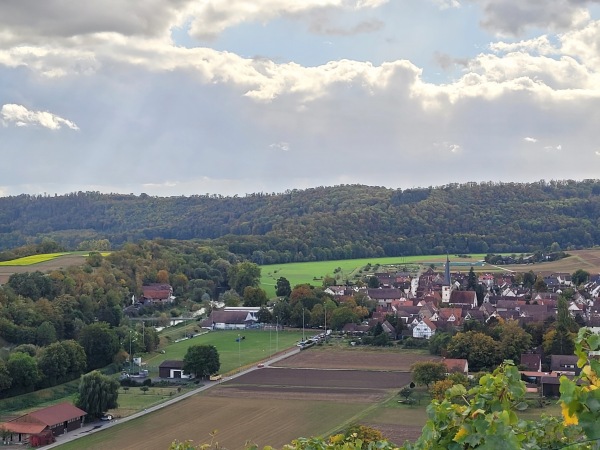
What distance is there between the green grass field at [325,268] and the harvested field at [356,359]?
90.0ft

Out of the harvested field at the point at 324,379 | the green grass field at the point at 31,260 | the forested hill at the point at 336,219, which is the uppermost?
the forested hill at the point at 336,219

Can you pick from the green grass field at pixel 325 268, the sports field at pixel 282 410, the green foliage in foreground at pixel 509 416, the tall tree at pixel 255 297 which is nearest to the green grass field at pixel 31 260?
Answer: the tall tree at pixel 255 297

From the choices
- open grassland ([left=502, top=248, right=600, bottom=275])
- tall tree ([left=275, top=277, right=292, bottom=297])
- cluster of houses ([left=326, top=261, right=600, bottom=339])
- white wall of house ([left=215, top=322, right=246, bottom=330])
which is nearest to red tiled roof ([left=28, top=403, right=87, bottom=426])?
cluster of houses ([left=326, top=261, right=600, bottom=339])

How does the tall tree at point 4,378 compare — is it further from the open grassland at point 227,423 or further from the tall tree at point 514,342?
the tall tree at point 514,342

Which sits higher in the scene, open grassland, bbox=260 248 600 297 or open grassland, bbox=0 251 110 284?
open grassland, bbox=0 251 110 284

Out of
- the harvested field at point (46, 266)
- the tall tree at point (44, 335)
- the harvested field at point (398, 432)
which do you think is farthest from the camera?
the harvested field at point (46, 266)

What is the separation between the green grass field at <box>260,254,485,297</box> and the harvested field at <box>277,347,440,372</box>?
27422 millimetres

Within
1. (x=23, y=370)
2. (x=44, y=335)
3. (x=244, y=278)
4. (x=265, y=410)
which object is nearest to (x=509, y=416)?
(x=265, y=410)

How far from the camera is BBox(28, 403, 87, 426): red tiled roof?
31.3 metres

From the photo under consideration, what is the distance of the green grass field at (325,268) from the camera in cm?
8388

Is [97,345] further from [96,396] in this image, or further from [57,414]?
[57,414]

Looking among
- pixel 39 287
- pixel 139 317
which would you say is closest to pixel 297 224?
pixel 139 317

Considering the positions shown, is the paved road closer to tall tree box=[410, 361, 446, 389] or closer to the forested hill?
tall tree box=[410, 361, 446, 389]

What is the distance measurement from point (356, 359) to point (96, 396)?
17004mm
